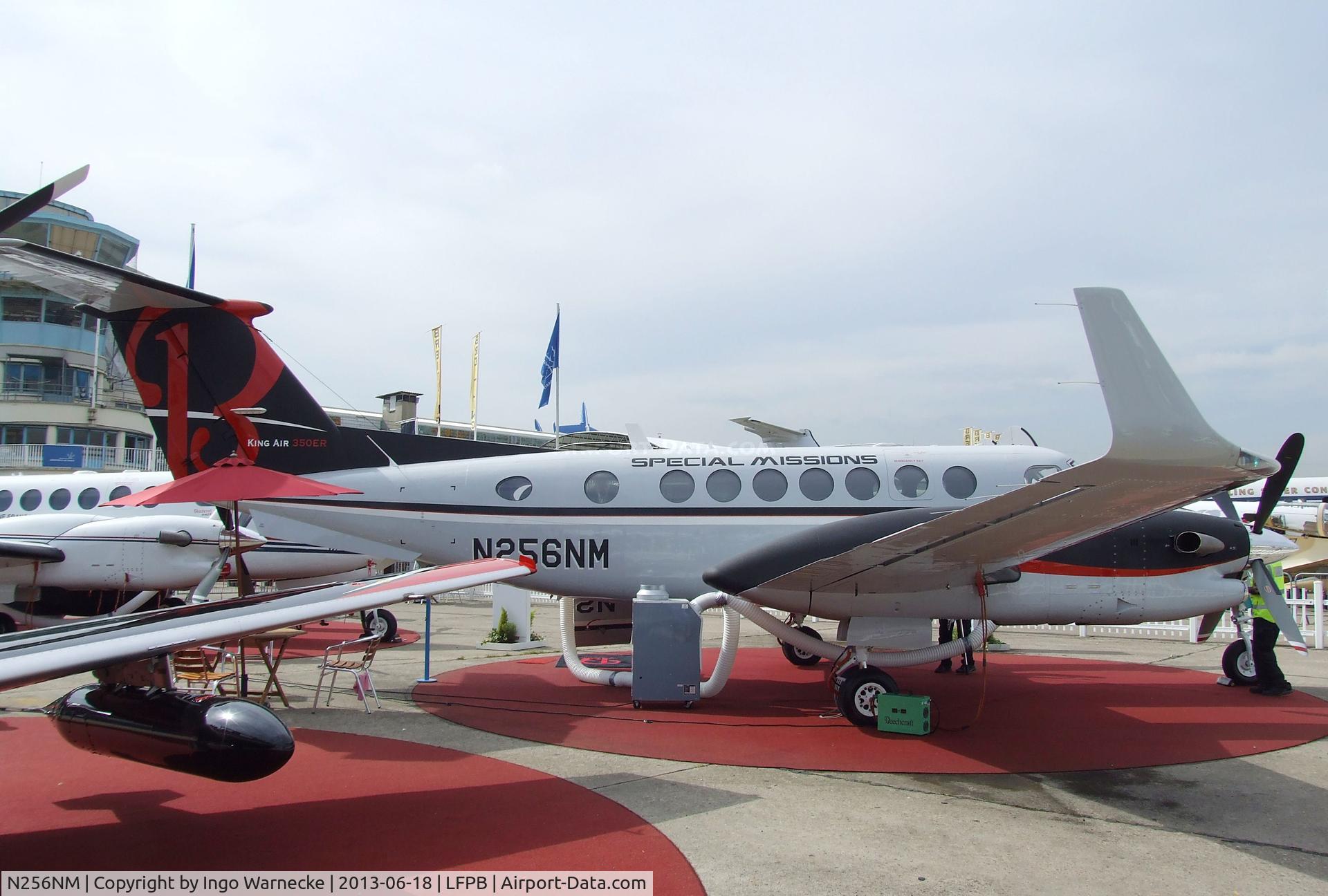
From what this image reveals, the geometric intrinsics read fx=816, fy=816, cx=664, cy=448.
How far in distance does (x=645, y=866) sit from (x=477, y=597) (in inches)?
1001

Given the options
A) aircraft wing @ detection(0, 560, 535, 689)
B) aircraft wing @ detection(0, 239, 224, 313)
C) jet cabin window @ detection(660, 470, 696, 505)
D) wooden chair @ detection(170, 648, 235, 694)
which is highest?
aircraft wing @ detection(0, 239, 224, 313)

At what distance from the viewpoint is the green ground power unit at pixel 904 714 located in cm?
797

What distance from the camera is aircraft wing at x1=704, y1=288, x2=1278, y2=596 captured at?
5.32 metres

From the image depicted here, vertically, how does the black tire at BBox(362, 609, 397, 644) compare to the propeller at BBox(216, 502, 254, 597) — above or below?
below

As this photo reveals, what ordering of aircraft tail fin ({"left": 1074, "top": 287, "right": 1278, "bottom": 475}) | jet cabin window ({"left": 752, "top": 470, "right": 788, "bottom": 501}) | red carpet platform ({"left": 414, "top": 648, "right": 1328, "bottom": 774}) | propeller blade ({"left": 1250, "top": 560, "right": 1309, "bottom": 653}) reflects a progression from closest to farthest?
1. aircraft tail fin ({"left": 1074, "top": 287, "right": 1278, "bottom": 475})
2. red carpet platform ({"left": 414, "top": 648, "right": 1328, "bottom": 774})
3. propeller blade ({"left": 1250, "top": 560, "right": 1309, "bottom": 653})
4. jet cabin window ({"left": 752, "top": 470, "right": 788, "bottom": 501})

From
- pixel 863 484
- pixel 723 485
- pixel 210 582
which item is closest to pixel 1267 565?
pixel 863 484

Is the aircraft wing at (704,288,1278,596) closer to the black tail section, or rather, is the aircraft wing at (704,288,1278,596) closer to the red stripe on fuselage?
the red stripe on fuselage

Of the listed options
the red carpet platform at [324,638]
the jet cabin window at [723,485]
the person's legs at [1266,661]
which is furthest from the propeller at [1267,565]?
the red carpet platform at [324,638]

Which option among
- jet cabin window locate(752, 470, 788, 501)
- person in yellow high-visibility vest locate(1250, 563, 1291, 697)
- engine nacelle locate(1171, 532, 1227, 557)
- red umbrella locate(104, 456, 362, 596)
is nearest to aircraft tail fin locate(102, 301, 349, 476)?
red umbrella locate(104, 456, 362, 596)

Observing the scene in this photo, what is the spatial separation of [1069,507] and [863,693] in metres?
3.00

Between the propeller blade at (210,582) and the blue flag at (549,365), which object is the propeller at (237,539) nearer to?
the propeller blade at (210,582)

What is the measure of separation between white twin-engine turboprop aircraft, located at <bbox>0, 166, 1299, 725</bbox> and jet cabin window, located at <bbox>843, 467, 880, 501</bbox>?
21mm

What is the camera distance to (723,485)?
9.88 metres

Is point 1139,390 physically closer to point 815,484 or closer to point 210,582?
point 815,484
